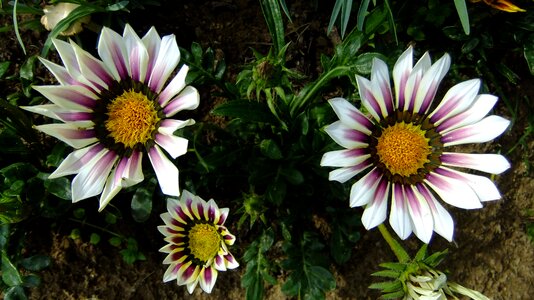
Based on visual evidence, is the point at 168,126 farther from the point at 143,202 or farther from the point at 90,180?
the point at 143,202

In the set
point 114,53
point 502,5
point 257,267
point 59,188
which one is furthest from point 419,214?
point 59,188

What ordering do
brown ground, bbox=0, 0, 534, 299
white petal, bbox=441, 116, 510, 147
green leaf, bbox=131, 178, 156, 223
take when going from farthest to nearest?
brown ground, bbox=0, 0, 534, 299 < green leaf, bbox=131, 178, 156, 223 < white petal, bbox=441, 116, 510, 147

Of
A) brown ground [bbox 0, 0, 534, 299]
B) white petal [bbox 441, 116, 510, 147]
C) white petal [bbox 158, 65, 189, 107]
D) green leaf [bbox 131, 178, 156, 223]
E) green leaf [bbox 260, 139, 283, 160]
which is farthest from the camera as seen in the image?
brown ground [bbox 0, 0, 534, 299]

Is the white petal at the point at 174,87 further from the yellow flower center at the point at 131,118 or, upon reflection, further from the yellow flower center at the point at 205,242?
the yellow flower center at the point at 205,242

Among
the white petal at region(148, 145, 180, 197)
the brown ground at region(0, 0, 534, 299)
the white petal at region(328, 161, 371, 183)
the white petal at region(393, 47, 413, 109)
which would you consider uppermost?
the white petal at region(393, 47, 413, 109)

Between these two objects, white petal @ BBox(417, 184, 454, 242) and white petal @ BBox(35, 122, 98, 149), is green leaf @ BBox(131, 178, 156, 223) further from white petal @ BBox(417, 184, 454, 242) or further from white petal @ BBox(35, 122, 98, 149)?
white petal @ BBox(417, 184, 454, 242)

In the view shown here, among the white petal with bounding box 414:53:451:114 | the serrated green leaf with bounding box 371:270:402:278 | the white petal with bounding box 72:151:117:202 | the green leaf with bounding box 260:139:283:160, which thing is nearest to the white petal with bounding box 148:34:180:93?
the white petal with bounding box 72:151:117:202

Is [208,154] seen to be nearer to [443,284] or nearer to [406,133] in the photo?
[406,133]
